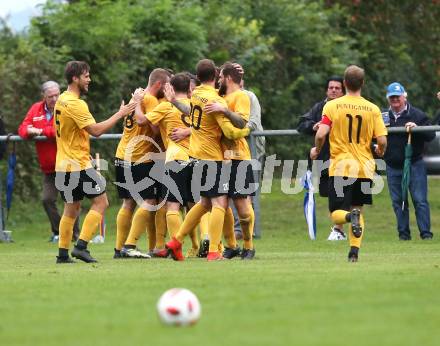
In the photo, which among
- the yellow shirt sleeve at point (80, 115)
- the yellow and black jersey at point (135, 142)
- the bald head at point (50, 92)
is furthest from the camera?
the bald head at point (50, 92)

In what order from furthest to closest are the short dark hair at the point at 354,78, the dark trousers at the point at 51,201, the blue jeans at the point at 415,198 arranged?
the dark trousers at the point at 51,201 → the blue jeans at the point at 415,198 → the short dark hair at the point at 354,78

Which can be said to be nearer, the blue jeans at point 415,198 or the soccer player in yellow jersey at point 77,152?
the soccer player in yellow jersey at point 77,152

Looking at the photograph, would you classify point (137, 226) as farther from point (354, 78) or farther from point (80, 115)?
point (354, 78)

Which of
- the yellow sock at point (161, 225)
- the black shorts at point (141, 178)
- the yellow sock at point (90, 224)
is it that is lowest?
the yellow sock at point (161, 225)

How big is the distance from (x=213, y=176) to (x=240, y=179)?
1.06 feet

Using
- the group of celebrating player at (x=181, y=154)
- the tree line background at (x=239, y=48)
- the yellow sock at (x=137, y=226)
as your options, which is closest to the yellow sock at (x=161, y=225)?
the yellow sock at (x=137, y=226)

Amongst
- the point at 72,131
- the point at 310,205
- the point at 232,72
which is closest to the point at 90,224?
the point at 72,131

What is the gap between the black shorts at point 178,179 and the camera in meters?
15.6

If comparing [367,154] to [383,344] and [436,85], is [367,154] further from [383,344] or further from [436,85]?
[436,85]

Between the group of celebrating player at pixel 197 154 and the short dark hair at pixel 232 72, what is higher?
the short dark hair at pixel 232 72

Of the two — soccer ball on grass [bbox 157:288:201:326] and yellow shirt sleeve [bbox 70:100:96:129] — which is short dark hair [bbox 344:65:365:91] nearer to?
yellow shirt sleeve [bbox 70:100:96:129]

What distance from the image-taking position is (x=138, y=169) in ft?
52.9

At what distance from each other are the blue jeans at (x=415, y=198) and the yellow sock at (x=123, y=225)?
178 inches

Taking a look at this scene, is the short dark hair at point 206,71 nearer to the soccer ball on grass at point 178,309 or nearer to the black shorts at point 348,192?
the black shorts at point 348,192
